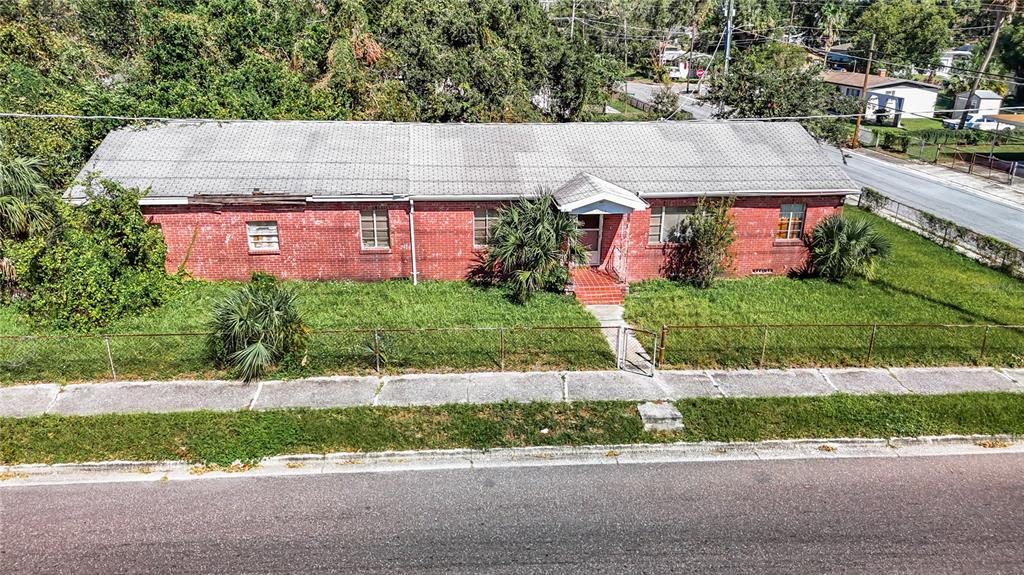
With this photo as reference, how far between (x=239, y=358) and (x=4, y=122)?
16.2m

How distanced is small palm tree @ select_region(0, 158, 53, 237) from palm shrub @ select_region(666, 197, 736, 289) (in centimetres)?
1902

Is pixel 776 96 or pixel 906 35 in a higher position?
pixel 906 35

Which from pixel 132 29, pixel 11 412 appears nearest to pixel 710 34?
pixel 132 29

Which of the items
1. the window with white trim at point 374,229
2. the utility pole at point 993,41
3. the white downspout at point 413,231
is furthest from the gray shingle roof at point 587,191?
the utility pole at point 993,41

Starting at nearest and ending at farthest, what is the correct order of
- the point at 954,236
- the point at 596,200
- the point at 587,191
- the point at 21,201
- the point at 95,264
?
the point at 95,264
the point at 21,201
the point at 596,200
the point at 587,191
the point at 954,236

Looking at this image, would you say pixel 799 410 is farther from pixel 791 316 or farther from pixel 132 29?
pixel 132 29

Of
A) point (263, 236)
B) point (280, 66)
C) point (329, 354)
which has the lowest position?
point (329, 354)

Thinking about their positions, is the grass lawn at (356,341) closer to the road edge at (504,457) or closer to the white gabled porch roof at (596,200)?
the white gabled porch roof at (596,200)

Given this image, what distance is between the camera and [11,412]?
47.4ft

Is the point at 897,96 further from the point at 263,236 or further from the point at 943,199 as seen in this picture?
the point at 263,236

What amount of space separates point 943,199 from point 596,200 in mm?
25655

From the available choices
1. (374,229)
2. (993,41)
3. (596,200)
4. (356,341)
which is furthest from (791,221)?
(993,41)

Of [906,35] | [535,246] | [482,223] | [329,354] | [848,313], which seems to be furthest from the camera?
[906,35]

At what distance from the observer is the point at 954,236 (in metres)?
26.7
